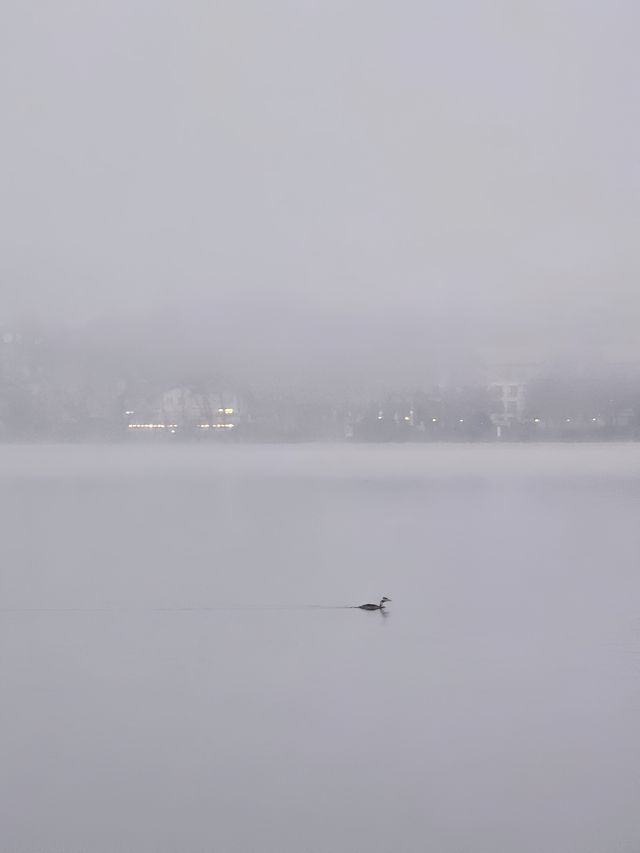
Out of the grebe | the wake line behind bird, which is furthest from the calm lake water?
the grebe

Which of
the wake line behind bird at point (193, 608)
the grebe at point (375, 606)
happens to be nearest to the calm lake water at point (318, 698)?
the wake line behind bird at point (193, 608)

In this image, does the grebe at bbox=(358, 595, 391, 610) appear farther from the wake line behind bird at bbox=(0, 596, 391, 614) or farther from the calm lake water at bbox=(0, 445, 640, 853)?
the calm lake water at bbox=(0, 445, 640, 853)

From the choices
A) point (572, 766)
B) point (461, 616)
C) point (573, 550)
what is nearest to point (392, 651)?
point (461, 616)

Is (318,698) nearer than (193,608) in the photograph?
Yes

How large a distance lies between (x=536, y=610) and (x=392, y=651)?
6.62 feet

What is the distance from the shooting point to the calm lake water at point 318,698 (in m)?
4.07

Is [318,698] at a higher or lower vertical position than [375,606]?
higher

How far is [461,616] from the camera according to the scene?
8492 millimetres

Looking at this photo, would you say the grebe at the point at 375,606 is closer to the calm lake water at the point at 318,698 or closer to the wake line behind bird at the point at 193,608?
the wake line behind bird at the point at 193,608

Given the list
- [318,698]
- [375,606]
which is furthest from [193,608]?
[318,698]

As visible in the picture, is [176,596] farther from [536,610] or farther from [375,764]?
[375,764]

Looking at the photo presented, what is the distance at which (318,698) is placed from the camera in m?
5.79

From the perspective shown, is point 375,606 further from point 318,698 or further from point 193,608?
point 318,698

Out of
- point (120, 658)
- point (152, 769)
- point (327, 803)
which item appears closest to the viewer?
point (327, 803)
